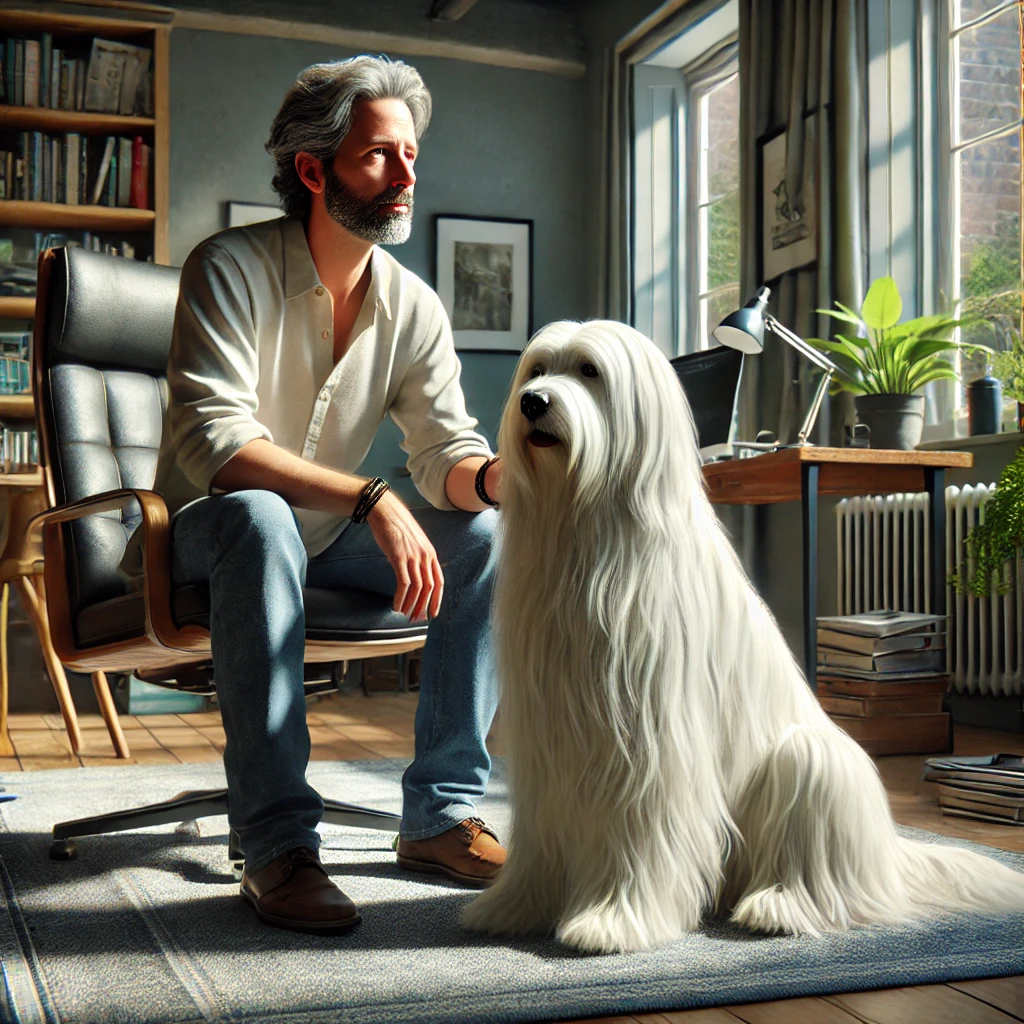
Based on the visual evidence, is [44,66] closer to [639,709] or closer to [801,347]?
Answer: [801,347]

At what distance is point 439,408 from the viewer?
6.20 ft

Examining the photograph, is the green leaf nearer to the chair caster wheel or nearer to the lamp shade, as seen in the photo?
the lamp shade

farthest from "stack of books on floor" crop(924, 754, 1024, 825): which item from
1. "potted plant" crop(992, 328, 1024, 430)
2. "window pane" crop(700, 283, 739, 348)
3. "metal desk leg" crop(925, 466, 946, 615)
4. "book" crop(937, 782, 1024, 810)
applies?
"window pane" crop(700, 283, 739, 348)

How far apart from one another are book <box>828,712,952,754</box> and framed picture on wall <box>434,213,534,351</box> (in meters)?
2.85

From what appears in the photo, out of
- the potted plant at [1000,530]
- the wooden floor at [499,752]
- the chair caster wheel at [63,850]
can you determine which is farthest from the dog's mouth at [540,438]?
the potted plant at [1000,530]

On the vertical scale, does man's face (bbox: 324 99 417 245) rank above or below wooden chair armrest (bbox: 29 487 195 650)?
above

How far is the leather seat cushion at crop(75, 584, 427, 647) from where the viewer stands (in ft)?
5.27

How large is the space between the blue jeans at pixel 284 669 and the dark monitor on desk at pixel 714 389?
6.14 ft

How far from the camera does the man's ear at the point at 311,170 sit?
5.93ft

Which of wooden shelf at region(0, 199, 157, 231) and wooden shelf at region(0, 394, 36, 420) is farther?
wooden shelf at region(0, 199, 157, 231)

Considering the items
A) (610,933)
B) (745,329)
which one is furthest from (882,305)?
(610,933)

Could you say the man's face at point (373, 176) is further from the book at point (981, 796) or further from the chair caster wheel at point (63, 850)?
the book at point (981, 796)

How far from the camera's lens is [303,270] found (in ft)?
5.82

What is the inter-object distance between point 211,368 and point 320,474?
237 millimetres
